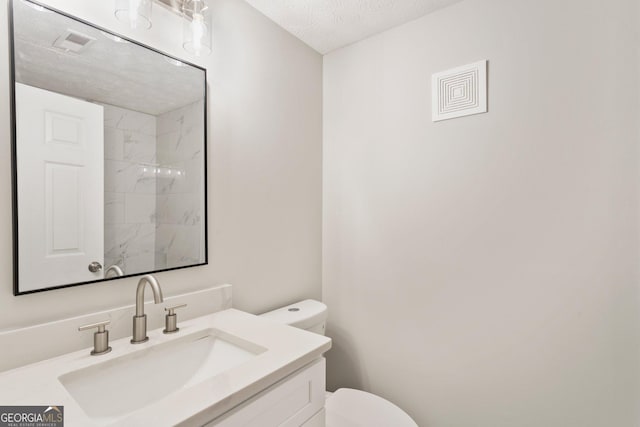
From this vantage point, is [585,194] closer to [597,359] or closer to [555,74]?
[555,74]

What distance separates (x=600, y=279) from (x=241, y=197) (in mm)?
1453

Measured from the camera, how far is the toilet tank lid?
142cm

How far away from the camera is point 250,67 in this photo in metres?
1.45

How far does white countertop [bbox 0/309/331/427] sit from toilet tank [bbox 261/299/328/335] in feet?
1.12

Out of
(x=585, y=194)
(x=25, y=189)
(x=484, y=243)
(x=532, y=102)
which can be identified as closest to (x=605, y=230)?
(x=585, y=194)

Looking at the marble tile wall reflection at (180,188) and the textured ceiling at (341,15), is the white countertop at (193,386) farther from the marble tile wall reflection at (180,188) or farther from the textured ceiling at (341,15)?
the textured ceiling at (341,15)

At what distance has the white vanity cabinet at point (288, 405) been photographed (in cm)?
73

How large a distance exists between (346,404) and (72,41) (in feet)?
5.60

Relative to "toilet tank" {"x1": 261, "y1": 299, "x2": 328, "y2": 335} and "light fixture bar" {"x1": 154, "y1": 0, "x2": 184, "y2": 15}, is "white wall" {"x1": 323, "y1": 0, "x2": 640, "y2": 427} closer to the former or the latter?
"toilet tank" {"x1": 261, "y1": 299, "x2": 328, "y2": 335}

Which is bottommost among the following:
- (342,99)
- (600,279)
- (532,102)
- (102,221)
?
(600,279)

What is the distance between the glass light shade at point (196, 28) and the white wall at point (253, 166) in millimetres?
37

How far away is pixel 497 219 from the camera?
1.31 meters

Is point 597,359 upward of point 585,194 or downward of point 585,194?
downward

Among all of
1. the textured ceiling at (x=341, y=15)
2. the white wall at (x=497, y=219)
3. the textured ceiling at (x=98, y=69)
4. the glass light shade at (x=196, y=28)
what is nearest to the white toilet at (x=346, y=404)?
the white wall at (x=497, y=219)
